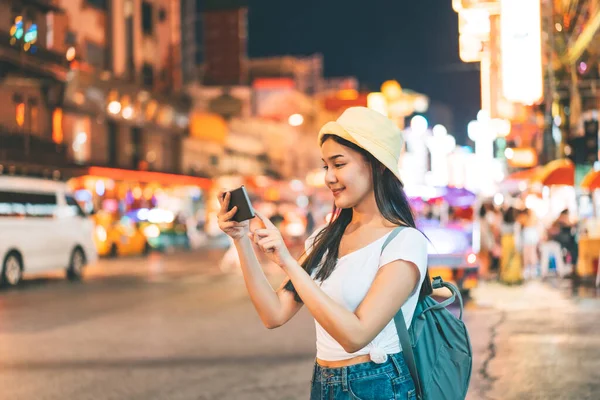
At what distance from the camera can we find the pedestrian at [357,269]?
296 cm

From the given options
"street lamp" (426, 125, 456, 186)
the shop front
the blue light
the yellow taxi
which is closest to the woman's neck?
the yellow taxi

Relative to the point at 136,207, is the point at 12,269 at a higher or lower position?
lower

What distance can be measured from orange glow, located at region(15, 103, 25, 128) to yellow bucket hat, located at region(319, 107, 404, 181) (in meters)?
35.4

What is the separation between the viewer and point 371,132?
126 inches

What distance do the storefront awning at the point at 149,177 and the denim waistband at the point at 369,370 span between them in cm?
3851

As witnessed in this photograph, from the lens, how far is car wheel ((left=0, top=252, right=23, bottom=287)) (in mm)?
19547

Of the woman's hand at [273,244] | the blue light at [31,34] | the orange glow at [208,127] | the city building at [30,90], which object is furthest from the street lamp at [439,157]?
the woman's hand at [273,244]

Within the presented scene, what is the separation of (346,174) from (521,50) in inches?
725

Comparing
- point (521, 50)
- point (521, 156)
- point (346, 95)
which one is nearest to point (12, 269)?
point (521, 50)

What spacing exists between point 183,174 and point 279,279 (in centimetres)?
3125

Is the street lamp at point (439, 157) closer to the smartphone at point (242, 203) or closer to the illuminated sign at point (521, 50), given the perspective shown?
the illuminated sign at point (521, 50)

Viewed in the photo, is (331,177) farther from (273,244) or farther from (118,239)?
(118,239)

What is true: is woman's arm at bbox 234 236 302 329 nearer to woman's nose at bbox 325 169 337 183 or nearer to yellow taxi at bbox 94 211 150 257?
woman's nose at bbox 325 169 337 183

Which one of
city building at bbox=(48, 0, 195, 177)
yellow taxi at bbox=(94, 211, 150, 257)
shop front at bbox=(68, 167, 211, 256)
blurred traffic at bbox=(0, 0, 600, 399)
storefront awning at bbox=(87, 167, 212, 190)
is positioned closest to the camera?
blurred traffic at bbox=(0, 0, 600, 399)
